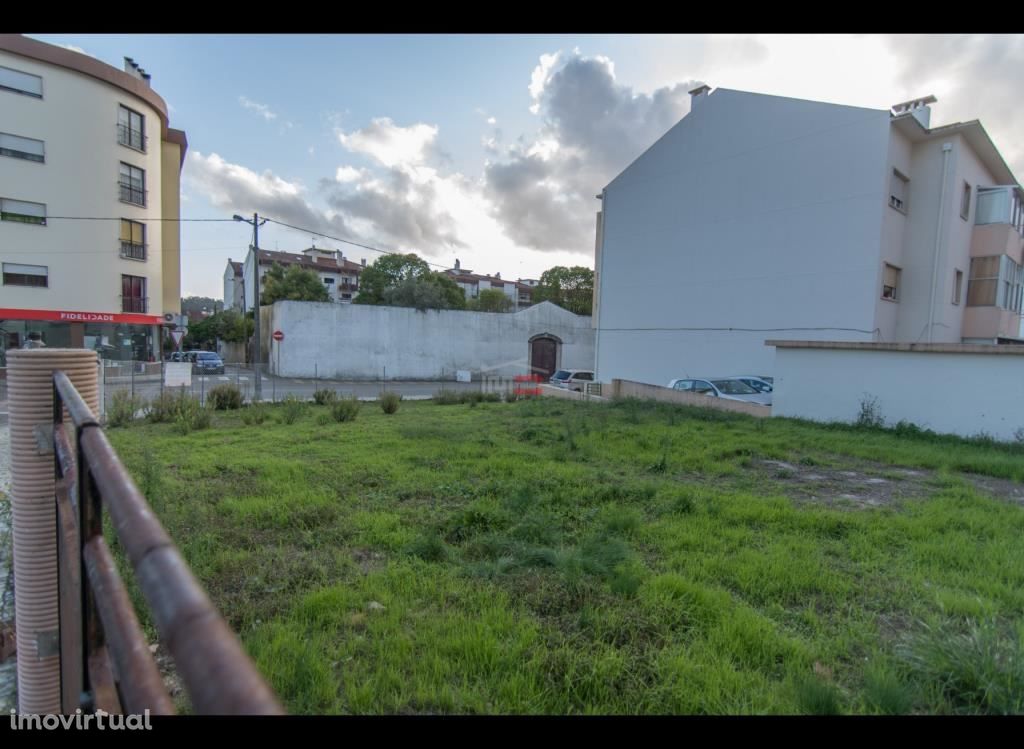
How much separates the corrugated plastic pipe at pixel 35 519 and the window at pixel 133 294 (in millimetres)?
30096

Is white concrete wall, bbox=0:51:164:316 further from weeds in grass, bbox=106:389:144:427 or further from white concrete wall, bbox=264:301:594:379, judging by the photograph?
weeds in grass, bbox=106:389:144:427

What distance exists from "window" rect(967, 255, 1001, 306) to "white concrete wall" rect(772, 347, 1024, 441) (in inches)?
529

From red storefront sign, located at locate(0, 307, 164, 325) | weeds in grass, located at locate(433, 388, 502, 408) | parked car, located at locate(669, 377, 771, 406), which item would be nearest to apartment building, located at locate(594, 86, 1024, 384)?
parked car, located at locate(669, 377, 771, 406)

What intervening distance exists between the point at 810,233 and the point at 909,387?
8583mm

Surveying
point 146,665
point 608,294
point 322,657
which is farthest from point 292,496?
point 608,294

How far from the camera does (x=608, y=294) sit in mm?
24844

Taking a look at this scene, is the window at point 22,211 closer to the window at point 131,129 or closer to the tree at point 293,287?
the window at point 131,129

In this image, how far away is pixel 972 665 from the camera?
2.27m

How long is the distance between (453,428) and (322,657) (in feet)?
25.5

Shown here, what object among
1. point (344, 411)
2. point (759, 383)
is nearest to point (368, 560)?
point (344, 411)

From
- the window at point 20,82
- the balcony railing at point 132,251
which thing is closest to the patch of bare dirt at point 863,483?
the balcony railing at point 132,251

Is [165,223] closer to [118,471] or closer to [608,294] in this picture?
[608,294]

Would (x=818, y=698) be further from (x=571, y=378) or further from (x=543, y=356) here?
(x=543, y=356)
